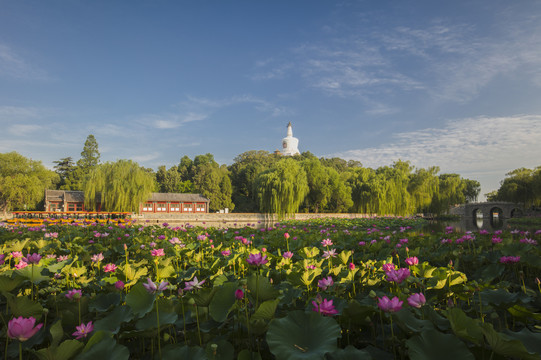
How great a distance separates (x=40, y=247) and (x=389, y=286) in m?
3.78

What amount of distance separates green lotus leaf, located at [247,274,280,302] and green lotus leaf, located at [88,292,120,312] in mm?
763

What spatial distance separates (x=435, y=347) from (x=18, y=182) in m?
36.5

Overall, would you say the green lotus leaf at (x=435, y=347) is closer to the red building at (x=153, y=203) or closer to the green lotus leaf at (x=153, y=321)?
the green lotus leaf at (x=153, y=321)

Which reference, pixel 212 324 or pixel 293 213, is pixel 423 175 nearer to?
pixel 293 213

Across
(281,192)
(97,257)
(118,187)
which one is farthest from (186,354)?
(118,187)

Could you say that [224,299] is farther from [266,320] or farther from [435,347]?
[435,347]

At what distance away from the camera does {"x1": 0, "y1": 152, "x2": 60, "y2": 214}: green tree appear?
28.4 m

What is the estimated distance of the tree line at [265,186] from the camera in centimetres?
2736

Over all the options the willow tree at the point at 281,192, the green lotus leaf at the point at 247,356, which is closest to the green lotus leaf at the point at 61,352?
the green lotus leaf at the point at 247,356

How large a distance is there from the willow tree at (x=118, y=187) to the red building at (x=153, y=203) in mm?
1128

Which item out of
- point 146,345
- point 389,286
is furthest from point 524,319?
point 146,345

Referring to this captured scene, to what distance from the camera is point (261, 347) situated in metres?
1.34

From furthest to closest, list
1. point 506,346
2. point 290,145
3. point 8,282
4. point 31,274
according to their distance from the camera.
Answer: point 290,145 → point 31,274 → point 8,282 → point 506,346

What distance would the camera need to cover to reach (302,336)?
111cm
